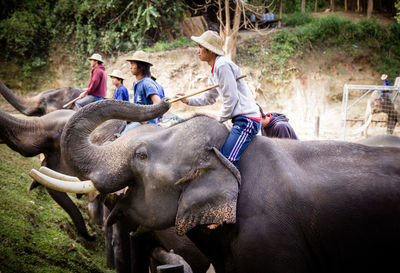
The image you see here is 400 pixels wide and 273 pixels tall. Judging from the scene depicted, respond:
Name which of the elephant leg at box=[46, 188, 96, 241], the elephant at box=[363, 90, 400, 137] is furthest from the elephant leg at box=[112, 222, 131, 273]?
the elephant at box=[363, 90, 400, 137]

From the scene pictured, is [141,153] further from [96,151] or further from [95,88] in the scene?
[95,88]

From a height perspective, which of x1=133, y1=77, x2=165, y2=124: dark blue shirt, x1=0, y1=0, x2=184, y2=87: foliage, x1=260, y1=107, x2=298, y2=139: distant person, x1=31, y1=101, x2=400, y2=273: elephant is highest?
x1=0, y1=0, x2=184, y2=87: foliage

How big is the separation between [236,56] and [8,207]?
15783mm

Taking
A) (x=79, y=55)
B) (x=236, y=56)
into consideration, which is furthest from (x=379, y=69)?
(x=79, y=55)

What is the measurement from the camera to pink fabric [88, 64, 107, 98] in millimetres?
8148

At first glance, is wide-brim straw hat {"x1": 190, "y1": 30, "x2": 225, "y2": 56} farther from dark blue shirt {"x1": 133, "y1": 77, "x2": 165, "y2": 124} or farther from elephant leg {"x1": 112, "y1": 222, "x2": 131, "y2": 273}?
elephant leg {"x1": 112, "y1": 222, "x2": 131, "y2": 273}

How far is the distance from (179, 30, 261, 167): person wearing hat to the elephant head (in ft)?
0.83

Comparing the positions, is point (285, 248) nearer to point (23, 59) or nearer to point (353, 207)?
point (353, 207)

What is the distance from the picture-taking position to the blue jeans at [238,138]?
9.48ft

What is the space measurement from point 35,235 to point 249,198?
3.12 m

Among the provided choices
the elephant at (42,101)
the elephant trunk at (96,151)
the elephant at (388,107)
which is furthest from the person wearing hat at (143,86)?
the elephant at (388,107)

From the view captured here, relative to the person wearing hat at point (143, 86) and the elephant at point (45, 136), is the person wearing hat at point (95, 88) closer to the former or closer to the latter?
the elephant at point (45, 136)

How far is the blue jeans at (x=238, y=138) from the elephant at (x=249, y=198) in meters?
0.16

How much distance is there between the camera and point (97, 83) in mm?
8234
